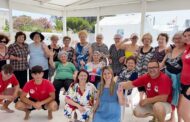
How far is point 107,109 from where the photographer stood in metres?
2.71

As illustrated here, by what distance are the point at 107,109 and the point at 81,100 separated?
364 millimetres

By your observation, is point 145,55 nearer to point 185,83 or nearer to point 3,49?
point 185,83

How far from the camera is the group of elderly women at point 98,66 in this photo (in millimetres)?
2701

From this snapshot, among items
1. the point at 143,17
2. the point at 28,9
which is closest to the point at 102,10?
the point at 143,17

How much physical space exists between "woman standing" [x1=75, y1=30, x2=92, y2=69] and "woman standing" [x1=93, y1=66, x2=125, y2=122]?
129 centimetres

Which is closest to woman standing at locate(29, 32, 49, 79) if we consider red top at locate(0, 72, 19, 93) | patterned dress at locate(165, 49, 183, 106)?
red top at locate(0, 72, 19, 93)

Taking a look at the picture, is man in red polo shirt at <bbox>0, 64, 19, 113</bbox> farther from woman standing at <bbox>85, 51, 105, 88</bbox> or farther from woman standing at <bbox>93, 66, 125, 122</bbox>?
woman standing at <bbox>93, 66, 125, 122</bbox>

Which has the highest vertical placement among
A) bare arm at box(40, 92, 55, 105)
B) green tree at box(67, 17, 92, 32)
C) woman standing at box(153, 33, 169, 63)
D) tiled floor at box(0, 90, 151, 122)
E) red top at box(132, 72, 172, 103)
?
green tree at box(67, 17, 92, 32)

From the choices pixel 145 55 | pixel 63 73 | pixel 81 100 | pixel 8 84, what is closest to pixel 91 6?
pixel 63 73

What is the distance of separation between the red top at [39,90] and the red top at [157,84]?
1.21 meters

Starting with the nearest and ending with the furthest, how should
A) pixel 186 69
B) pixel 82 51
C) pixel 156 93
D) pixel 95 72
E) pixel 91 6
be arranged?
1. pixel 186 69
2. pixel 156 93
3. pixel 95 72
4. pixel 82 51
5. pixel 91 6

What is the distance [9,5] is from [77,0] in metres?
2.13

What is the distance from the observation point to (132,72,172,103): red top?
2.73 meters

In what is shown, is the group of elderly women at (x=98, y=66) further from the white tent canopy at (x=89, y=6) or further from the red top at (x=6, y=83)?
the white tent canopy at (x=89, y=6)
